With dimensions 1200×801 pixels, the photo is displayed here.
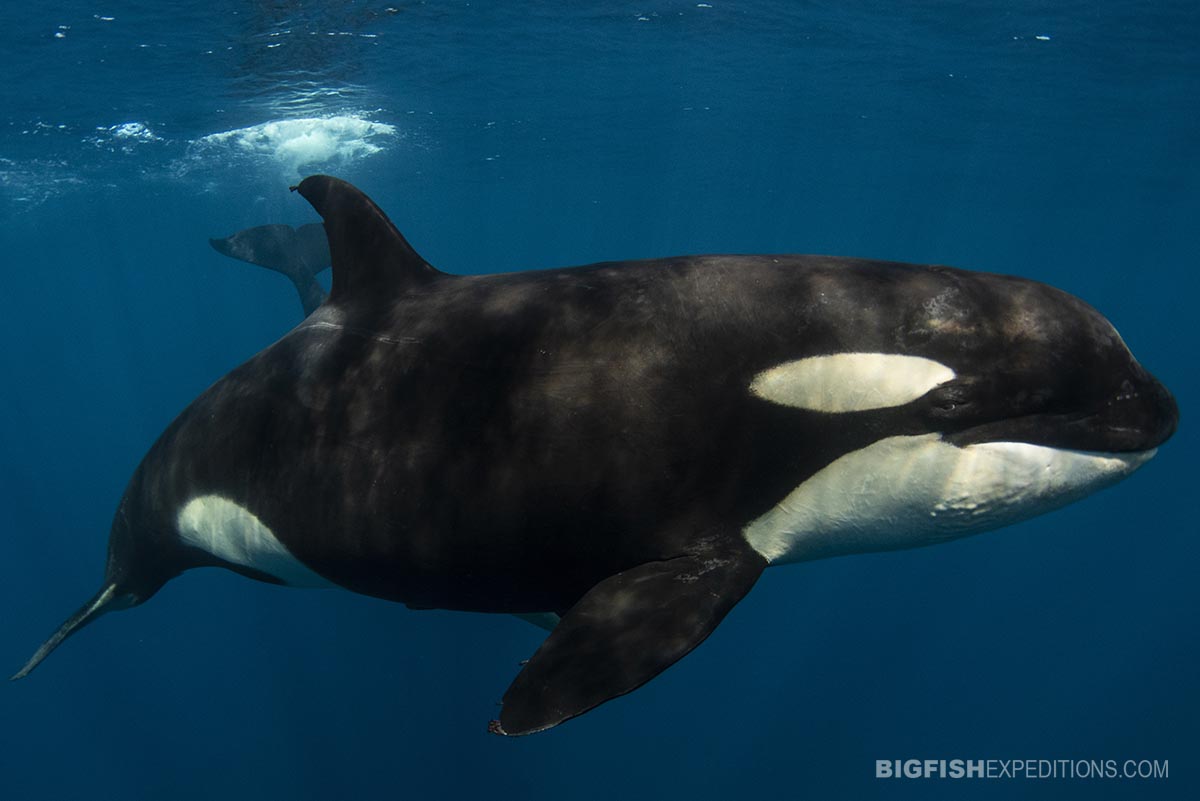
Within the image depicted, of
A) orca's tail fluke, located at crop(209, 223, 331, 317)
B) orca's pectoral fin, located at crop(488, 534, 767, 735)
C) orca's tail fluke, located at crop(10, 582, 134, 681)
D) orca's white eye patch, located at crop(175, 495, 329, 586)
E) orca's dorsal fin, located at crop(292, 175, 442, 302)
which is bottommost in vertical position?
orca's tail fluke, located at crop(10, 582, 134, 681)

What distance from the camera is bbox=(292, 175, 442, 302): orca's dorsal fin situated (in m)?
5.71

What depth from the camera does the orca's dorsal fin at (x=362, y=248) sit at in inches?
225

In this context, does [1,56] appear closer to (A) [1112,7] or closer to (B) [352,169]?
(B) [352,169]

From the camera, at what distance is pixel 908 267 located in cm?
465

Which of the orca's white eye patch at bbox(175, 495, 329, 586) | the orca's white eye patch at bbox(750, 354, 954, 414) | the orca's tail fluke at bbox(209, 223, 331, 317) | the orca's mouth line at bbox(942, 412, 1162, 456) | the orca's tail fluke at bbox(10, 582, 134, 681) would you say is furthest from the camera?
the orca's tail fluke at bbox(209, 223, 331, 317)

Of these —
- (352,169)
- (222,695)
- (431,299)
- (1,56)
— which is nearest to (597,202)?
(352,169)

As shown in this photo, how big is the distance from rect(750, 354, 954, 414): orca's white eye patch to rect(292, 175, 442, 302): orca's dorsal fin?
8.77ft

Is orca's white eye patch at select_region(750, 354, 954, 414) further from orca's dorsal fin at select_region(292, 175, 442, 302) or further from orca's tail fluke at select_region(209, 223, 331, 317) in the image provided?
orca's tail fluke at select_region(209, 223, 331, 317)

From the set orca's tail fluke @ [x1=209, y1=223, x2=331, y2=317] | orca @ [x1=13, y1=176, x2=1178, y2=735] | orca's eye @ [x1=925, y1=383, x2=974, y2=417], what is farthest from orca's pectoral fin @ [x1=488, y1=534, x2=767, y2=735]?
orca's tail fluke @ [x1=209, y1=223, x2=331, y2=317]

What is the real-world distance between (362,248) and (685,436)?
9.81 ft

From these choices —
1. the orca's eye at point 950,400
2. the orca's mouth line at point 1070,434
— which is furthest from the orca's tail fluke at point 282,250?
the orca's mouth line at point 1070,434

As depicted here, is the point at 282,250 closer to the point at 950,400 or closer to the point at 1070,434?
the point at 950,400

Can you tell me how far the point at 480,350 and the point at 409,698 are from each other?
520 inches

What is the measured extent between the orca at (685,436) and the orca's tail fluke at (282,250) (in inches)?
579
